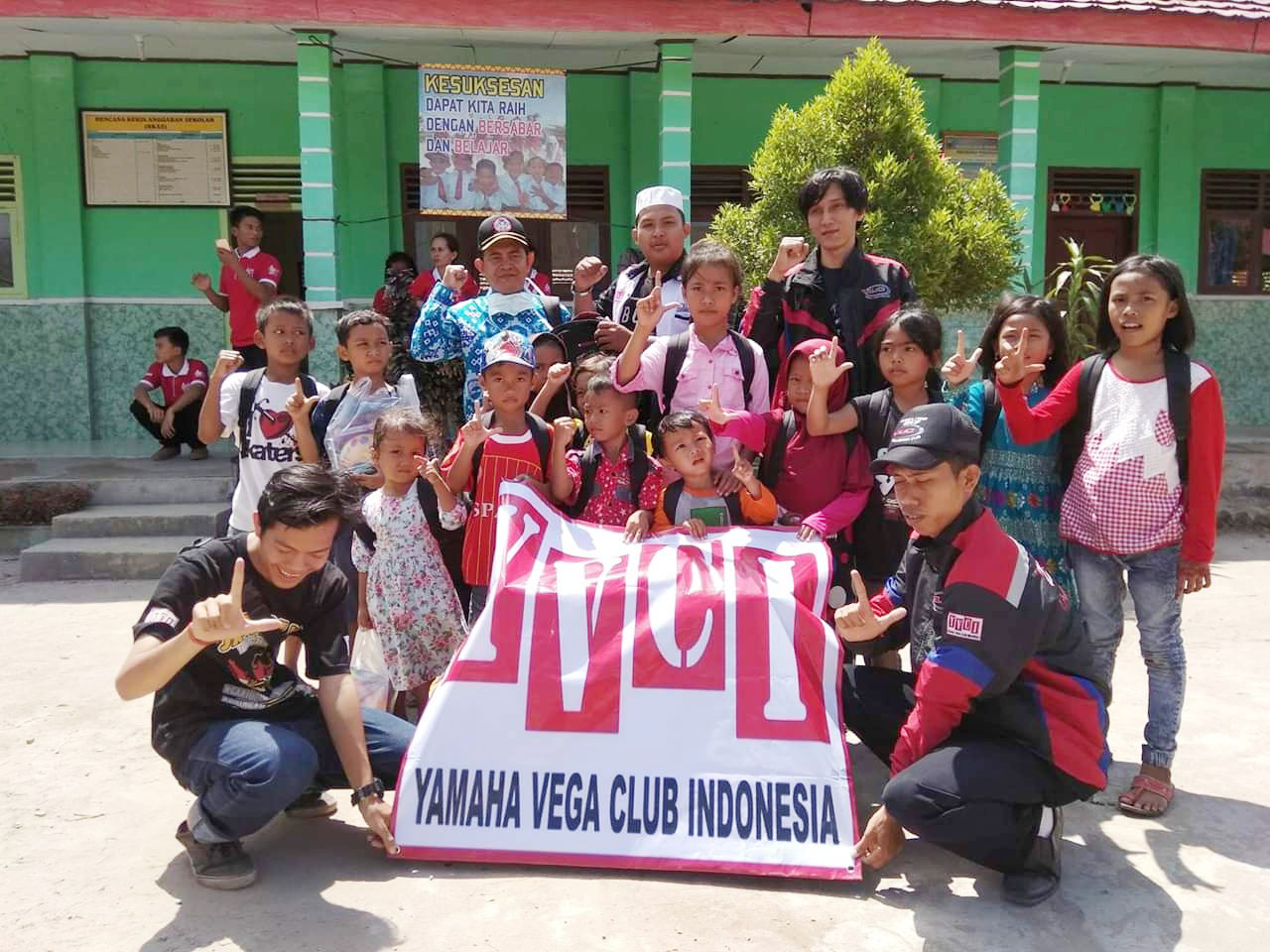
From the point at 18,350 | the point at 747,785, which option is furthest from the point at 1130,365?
the point at 18,350

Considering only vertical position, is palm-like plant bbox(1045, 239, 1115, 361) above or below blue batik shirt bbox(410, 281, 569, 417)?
above

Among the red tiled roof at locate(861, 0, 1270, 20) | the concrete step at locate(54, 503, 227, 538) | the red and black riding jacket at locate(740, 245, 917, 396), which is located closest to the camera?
the red and black riding jacket at locate(740, 245, 917, 396)

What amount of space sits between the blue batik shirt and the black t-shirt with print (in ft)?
Result: 5.36

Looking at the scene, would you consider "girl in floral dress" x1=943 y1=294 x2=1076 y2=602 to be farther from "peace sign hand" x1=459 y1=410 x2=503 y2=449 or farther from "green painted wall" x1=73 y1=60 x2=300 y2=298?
"green painted wall" x1=73 y1=60 x2=300 y2=298

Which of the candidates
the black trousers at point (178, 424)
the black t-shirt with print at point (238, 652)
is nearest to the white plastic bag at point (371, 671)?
the black t-shirt with print at point (238, 652)

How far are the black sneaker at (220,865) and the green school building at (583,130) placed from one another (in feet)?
19.6

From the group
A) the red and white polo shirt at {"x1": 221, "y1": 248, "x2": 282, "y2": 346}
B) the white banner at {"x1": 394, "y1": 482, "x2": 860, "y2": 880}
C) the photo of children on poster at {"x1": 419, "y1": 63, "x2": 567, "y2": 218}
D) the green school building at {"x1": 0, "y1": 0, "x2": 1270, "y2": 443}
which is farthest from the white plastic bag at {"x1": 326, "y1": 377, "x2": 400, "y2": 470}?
the photo of children on poster at {"x1": 419, "y1": 63, "x2": 567, "y2": 218}

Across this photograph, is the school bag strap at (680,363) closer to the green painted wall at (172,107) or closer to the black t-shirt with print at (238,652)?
the black t-shirt with print at (238,652)

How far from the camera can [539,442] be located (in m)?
3.97

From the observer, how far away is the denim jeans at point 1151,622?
3.53m

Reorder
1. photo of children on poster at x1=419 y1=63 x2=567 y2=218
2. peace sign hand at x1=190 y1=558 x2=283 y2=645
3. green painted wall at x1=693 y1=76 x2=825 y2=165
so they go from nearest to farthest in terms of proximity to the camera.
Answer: peace sign hand at x1=190 y1=558 x2=283 y2=645
photo of children on poster at x1=419 y1=63 x2=567 y2=218
green painted wall at x1=693 y1=76 x2=825 y2=165

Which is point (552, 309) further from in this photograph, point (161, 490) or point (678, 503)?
point (161, 490)

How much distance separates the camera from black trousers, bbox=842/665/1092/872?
112 inches

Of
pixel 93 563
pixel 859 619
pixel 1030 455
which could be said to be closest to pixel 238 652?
pixel 859 619
